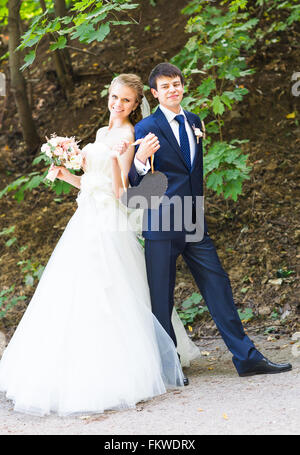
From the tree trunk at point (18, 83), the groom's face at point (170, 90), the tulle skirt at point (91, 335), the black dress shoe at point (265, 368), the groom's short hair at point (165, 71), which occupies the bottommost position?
the black dress shoe at point (265, 368)

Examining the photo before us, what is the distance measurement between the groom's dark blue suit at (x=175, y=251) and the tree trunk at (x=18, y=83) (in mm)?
3757

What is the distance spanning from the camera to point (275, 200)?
672 cm

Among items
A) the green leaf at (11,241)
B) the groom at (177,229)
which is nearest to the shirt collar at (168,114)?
the groom at (177,229)

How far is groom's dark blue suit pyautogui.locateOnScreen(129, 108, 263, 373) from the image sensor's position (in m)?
4.00

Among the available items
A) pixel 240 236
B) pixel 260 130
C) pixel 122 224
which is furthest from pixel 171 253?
pixel 260 130

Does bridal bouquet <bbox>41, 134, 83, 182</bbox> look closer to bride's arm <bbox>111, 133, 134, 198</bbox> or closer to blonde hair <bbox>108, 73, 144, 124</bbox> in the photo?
bride's arm <bbox>111, 133, 134, 198</bbox>

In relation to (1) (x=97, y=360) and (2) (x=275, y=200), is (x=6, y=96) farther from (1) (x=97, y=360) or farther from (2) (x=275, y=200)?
(1) (x=97, y=360)

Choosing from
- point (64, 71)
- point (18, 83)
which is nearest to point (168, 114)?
point (18, 83)

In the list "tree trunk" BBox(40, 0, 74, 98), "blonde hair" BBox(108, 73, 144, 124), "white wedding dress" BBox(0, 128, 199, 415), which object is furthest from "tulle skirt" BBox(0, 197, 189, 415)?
"tree trunk" BBox(40, 0, 74, 98)

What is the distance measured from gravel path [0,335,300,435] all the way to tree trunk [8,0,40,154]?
15.7 feet

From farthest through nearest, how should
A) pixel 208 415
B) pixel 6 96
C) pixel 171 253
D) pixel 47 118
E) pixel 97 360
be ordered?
pixel 6 96, pixel 47 118, pixel 171 253, pixel 97 360, pixel 208 415

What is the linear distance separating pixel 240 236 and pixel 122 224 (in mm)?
2595

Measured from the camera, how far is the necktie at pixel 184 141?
406 centimetres

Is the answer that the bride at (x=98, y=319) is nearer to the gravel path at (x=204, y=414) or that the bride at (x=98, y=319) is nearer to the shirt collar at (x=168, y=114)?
the gravel path at (x=204, y=414)
